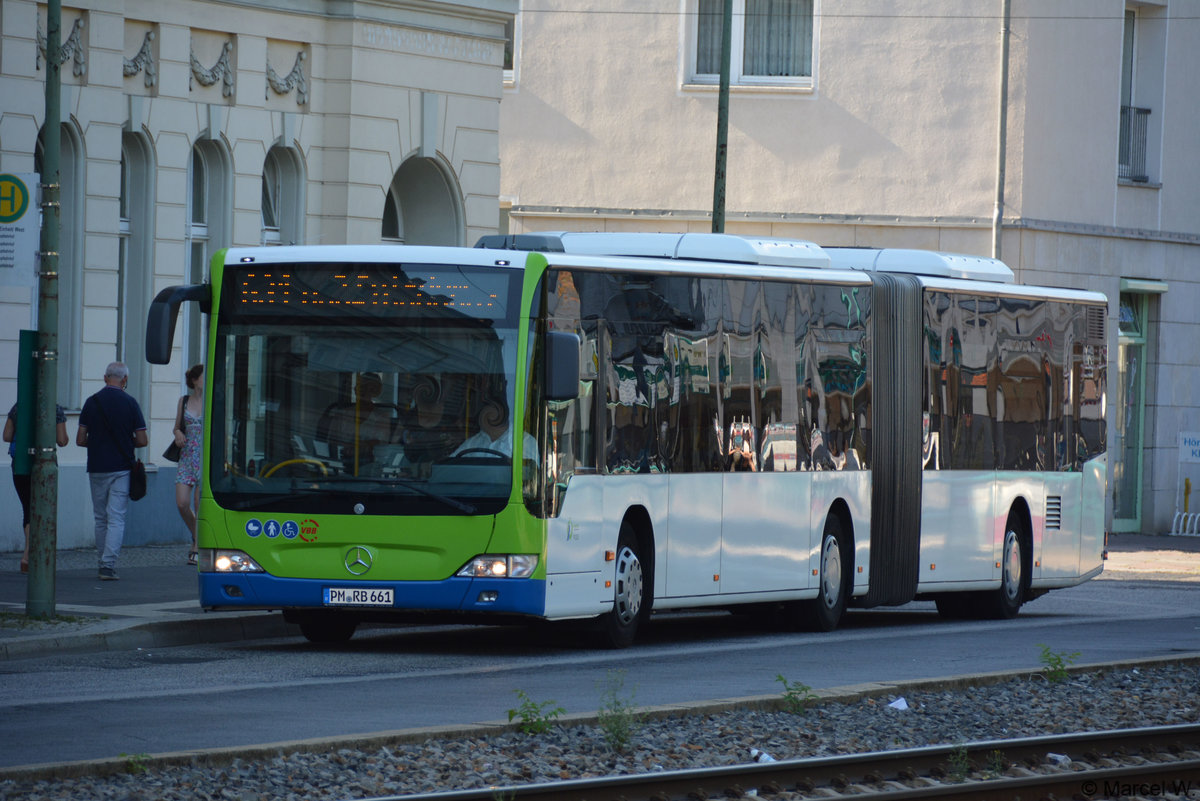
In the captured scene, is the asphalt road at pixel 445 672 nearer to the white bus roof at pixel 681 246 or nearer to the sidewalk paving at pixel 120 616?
the sidewalk paving at pixel 120 616

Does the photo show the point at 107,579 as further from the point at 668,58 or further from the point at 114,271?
the point at 668,58

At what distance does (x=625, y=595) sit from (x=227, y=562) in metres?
2.81

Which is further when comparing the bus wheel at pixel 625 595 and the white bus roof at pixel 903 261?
the white bus roof at pixel 903 261

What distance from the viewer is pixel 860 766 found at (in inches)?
391

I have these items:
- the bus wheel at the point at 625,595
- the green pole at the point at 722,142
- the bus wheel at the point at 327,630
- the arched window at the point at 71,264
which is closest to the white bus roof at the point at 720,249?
the bus wheel at the point at 625,595

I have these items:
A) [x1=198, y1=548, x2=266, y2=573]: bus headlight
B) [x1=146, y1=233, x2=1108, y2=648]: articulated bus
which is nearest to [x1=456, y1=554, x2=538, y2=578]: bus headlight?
[x1=146, y1=233, x2=1108, y2=648]: articulated bus

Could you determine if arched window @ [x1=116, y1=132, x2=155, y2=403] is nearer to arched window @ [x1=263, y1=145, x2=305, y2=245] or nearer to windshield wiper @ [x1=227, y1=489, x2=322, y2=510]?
arched window @ [x1=263, y1=145, x2=305, y2=245]

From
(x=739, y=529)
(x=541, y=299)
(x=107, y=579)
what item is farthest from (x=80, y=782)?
(x=107, y=579)

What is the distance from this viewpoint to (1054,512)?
2150cm

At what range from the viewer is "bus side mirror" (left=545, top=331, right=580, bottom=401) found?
14648 mm

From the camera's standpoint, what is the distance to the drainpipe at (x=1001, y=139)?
109 ft

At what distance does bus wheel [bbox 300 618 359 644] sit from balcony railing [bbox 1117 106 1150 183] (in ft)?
73.8

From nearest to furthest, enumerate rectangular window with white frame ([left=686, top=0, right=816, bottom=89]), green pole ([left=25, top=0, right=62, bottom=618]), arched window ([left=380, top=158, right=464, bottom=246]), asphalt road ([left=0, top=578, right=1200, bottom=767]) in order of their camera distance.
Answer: asphalt road ([left=0, top=578, right=1200, bottom=767]) < green pole ([left=25, top=0, right=62, bottom=618]) < arched window ([left=380, top=158, right=464, bottom=246]) < rectangular window with white frame ([left=686, top=0, right=816, bottom=89])

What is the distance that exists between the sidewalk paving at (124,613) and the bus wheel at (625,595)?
2.72 meters
